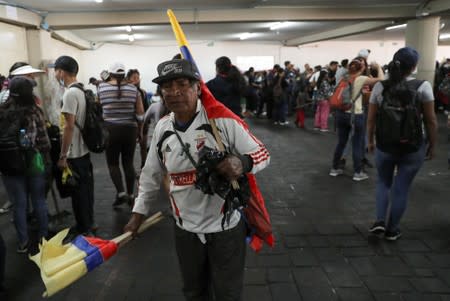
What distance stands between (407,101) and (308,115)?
10.0m

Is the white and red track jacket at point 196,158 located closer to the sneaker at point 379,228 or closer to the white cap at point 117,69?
the sneaker at point 379,228

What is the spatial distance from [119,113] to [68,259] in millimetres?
2408

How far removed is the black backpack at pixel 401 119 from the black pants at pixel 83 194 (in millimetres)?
2494

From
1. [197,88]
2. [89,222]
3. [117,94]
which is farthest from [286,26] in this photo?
[197,88]

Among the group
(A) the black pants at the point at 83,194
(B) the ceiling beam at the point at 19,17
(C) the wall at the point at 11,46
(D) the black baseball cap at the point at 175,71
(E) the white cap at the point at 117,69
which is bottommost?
(A) the black pants at the point at 83,194

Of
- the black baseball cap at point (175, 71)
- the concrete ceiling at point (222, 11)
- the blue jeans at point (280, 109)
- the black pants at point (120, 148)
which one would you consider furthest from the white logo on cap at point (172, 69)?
the blue jeans at point (280, 109)

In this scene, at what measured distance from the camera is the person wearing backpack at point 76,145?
3092 millimetres

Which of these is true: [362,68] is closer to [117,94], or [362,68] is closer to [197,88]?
[117,94]

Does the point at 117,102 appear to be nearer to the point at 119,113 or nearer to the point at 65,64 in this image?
the point at 119,113

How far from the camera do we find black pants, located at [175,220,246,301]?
168 cm

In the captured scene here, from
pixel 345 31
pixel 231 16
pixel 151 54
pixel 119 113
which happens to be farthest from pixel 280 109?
pixel 151 54

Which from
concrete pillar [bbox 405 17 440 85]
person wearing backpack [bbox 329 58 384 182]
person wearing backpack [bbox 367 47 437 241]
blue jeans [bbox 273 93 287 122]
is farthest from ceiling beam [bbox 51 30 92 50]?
concrete pillar [bbox 405 17 440 85]

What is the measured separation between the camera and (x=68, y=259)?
A: 1.63 meters

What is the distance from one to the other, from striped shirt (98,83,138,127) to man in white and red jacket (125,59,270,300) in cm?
217
